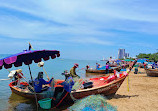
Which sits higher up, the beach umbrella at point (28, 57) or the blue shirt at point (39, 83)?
the beach umbrella at point (28, 57)

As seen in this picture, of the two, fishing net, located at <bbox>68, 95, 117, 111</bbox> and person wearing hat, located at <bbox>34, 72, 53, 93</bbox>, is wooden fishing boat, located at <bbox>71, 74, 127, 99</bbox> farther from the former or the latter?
person wearing hat, located at <bbox>34, 72, 53, 93</bbox>

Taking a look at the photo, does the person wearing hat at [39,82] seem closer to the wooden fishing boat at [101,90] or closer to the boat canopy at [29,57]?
the boat canopy at [29,57]

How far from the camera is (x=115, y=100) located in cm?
755

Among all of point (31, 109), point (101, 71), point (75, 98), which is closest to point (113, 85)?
point (75, 98)

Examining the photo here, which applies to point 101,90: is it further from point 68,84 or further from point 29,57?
point 29,57

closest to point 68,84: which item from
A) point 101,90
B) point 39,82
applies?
point 39,82

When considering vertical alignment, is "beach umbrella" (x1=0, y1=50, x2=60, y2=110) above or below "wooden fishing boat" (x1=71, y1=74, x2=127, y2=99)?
above

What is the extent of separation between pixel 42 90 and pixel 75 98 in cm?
196

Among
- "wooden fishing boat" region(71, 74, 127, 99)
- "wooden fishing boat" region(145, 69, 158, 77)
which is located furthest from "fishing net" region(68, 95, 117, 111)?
"wooden fishing boat" region(145, 69, 158, 77)

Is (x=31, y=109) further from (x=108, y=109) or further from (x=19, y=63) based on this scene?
(x=108, y=109)

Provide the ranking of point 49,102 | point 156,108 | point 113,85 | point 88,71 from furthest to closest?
point 88,71 → point 113,85 → point 49,102 → point 156,108

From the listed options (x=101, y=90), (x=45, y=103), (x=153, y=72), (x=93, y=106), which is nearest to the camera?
(x=93, y=106)

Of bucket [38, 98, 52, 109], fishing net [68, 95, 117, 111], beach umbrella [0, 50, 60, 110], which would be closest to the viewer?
fishing net [68, 95, 117, 111]

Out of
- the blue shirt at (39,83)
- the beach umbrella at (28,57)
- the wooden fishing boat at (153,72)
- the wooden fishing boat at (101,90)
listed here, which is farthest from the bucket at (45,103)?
the wooden fishing boat at (153,72)
